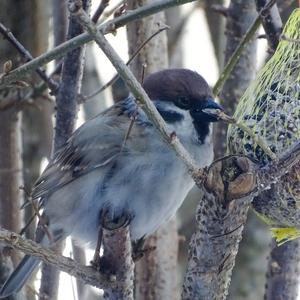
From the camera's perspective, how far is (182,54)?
4.87 m

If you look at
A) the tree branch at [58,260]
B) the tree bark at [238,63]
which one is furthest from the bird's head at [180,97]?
the tree branch at [58,260]

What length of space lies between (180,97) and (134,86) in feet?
4.20

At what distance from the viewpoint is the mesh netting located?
2562mm

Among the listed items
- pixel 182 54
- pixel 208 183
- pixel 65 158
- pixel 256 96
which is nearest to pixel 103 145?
pixel 65 158

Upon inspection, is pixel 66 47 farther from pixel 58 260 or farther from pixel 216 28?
pixel 216 28

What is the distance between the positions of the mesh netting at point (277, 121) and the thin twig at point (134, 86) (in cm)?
43

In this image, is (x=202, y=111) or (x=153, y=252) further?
(x=153, y=252)

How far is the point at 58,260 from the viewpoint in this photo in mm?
2344

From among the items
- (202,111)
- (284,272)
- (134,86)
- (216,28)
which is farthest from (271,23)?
(216,28)

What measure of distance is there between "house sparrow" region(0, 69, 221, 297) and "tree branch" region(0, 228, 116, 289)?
0.58 m

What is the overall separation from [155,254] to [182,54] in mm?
1592

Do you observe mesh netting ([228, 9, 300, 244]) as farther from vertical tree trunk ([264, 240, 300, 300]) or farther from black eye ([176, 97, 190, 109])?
black eye ([176, 97, 190, 109])

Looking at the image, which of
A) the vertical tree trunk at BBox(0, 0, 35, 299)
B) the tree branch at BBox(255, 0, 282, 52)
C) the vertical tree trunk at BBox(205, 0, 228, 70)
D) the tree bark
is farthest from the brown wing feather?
the vertical tree trunk at BBox(205, 0, 228, 70)

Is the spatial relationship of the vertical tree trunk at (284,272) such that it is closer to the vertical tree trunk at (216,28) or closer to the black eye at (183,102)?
the black eye at (183,102)
